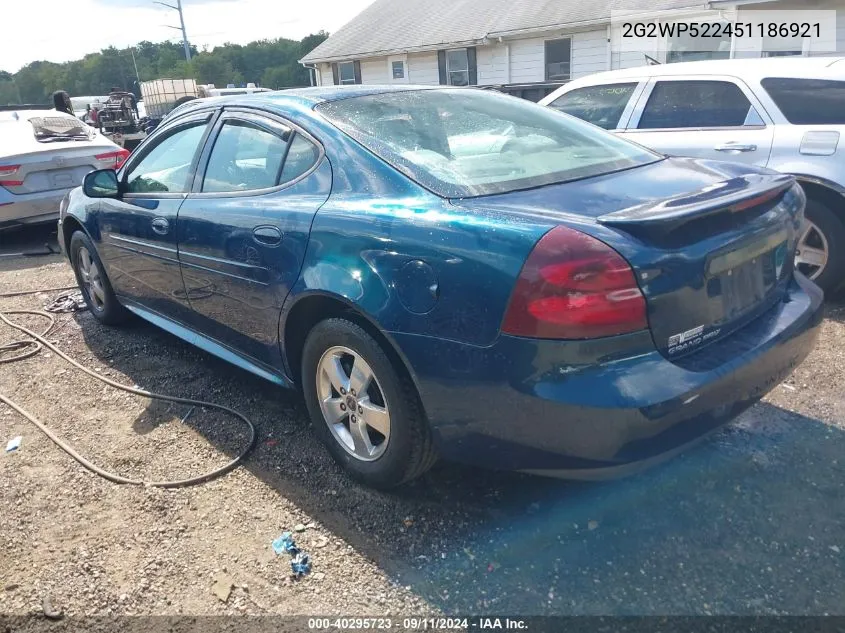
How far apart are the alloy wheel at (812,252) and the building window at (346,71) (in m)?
22.5

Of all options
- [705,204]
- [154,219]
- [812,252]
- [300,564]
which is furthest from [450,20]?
[300,564]

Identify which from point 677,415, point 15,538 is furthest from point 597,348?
point 15,538

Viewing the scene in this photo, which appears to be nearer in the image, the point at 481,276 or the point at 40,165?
the point at 481,276

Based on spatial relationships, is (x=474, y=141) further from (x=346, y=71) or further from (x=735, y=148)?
(x=346, y=71)

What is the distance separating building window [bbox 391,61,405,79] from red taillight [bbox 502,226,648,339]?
2263cm

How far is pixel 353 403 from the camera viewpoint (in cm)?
281

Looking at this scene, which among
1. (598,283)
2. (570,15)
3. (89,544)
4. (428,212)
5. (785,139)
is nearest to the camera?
(598,283)

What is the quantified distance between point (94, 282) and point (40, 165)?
3.49m

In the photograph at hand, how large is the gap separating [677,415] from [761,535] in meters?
0.74

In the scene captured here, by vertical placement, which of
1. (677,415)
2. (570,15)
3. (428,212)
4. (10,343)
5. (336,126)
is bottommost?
(10,343)

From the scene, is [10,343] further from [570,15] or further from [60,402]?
[570,15]

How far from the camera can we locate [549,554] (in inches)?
97.3

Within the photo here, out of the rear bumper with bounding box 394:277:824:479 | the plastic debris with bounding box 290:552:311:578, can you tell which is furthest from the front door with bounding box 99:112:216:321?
the rear bumper with bounding box 394:277:824:479

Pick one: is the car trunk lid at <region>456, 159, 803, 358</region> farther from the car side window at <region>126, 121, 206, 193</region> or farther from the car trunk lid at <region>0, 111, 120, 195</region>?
the car trunk lid at <region>0, 111, 120, 195</region>
